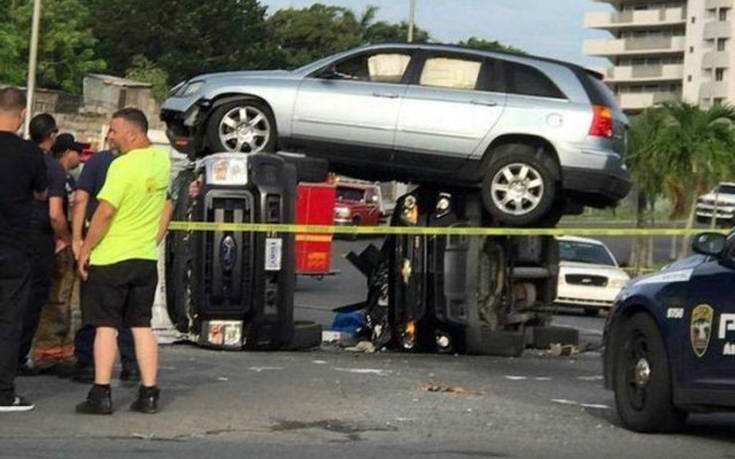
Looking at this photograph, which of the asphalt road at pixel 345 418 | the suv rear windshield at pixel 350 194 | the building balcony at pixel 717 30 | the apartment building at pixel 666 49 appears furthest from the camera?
the apartment building at pixel 666 49

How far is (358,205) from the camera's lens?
48750 mm

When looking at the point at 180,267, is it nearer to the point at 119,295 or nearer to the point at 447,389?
the point at 447,389

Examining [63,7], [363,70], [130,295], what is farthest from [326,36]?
[130,295]

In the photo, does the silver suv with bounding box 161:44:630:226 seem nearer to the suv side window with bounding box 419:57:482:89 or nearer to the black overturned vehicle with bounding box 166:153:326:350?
the suv side window with bounding box 419:57:482:89

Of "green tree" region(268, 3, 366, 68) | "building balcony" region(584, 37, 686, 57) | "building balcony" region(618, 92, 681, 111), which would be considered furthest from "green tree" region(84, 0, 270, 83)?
"building balcony" region(584, 37, 686, 57)

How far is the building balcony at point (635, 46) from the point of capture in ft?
394

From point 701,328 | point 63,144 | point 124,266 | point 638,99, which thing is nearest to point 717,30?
point 638,99

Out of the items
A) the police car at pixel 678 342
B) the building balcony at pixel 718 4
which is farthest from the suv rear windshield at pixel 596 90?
the building balcony at pixel 718 4

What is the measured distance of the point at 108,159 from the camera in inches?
471

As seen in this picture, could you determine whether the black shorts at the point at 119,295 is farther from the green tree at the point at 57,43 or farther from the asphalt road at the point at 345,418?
the green tree at the point at 57,43

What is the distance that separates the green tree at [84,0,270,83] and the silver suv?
70.6 meters

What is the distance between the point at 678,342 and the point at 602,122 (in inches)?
239

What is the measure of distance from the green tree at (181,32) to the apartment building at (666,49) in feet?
112

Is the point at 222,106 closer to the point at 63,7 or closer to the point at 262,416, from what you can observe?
the point at 262,416
